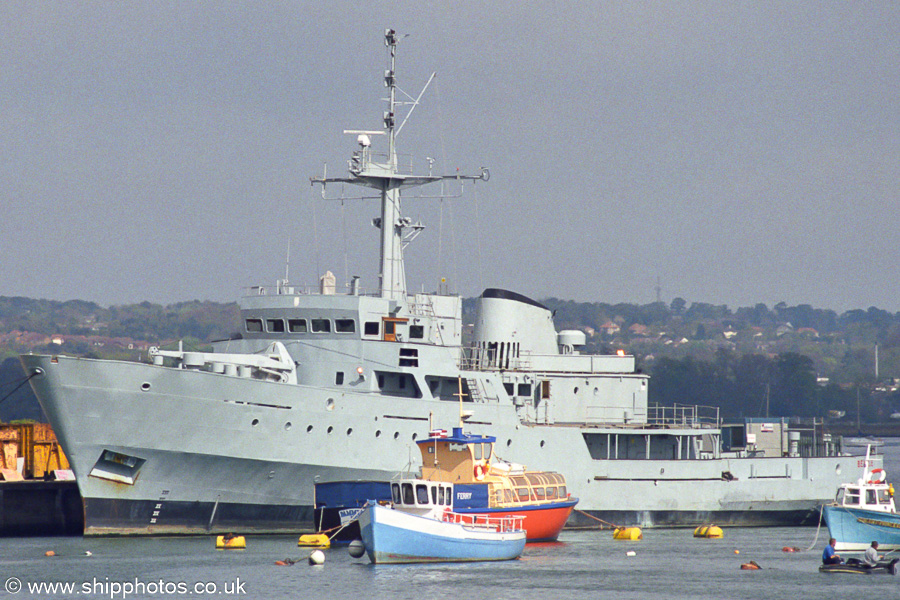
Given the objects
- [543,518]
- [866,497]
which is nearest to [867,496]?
[866,497]

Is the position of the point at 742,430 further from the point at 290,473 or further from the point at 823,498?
the point at 290,473

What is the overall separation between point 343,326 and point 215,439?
5.36m

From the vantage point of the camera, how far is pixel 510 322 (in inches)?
1645

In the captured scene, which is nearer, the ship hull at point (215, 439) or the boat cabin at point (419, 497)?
the boat cabin at point (419, 497)

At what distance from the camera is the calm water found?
27750 mm

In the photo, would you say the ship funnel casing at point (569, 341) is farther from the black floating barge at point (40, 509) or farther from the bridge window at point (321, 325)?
the black floating barge at point (40, 509)

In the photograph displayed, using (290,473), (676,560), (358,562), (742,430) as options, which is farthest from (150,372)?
(742,430)

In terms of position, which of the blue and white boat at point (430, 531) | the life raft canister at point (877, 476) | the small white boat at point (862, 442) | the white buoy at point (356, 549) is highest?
the small white boat at point (862, 442)

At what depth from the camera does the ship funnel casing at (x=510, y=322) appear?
41719 millimetres

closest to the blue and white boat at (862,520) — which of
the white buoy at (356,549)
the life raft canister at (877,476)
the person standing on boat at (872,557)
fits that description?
the life raft canister at (877,476)

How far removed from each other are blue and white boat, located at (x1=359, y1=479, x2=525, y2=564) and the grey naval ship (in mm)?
3930

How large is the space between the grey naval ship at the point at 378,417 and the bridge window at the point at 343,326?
0.03 m

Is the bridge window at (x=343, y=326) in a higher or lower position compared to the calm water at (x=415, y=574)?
higher

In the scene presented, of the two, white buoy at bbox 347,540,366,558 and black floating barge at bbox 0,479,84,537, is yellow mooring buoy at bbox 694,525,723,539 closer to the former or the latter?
white buoy at bbox 347,540,366,558
